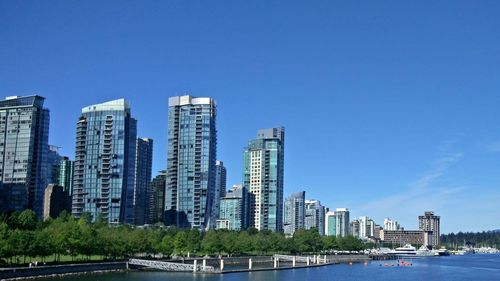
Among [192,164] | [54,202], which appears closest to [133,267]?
[192,164]

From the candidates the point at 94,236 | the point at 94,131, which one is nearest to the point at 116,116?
the point at 94,131

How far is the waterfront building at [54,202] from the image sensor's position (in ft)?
595

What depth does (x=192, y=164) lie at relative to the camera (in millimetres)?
188875

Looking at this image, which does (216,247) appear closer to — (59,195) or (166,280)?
(166,280)

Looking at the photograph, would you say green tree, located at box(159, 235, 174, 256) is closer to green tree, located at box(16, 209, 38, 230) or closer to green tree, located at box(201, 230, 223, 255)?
green tree, located at box(201, 230, 223, 255)

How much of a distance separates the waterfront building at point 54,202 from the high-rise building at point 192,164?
29921mm

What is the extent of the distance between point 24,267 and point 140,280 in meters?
14.4

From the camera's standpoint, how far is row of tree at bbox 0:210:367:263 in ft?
258

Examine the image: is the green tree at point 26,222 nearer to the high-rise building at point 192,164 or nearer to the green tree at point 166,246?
the green tree at point 166,246

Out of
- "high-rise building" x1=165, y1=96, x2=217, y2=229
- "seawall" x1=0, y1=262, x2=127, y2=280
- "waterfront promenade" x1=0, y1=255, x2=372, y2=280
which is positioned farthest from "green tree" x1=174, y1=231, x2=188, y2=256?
"high-rise building" x1=165, y1=96, x2=217, y2=229

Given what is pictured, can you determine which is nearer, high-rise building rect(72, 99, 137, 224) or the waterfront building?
high-rise building rect(72, 99, 137, 224)

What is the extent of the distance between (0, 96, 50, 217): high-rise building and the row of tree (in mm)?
38698

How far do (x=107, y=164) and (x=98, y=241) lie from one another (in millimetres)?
75462

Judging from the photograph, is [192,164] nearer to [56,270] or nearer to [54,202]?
[54,202]
